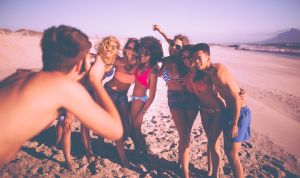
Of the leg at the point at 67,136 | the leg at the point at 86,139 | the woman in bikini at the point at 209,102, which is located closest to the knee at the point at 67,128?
the leg at the point at 67,136

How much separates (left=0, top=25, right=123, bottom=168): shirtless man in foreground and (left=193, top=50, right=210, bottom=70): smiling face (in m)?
1.79

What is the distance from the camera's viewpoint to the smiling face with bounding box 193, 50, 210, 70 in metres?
3.44

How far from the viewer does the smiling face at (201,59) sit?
344 cm

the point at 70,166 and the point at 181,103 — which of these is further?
the point at 70,166

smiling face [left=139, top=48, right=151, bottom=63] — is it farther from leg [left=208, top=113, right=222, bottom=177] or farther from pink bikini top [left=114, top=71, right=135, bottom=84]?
leg [left=208, top=113, right=222, bottom=177]

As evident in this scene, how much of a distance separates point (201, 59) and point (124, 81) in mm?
1531

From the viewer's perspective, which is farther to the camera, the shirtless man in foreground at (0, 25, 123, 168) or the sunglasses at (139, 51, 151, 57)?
the sunglasses at (139, 51, 151, 57)

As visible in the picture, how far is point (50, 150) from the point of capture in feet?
15.6

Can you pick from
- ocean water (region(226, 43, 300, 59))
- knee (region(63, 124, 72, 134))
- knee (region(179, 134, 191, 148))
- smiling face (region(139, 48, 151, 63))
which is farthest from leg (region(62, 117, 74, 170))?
ocean water (region(226, 43, 300, 59))

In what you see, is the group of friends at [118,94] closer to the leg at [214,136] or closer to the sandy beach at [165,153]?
the leg at [214,136]

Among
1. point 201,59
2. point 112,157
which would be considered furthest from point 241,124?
point 112,157

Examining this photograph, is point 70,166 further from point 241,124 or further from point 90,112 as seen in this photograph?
point 241,124

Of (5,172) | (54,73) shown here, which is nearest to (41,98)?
(54,73)

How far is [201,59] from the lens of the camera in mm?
3436
